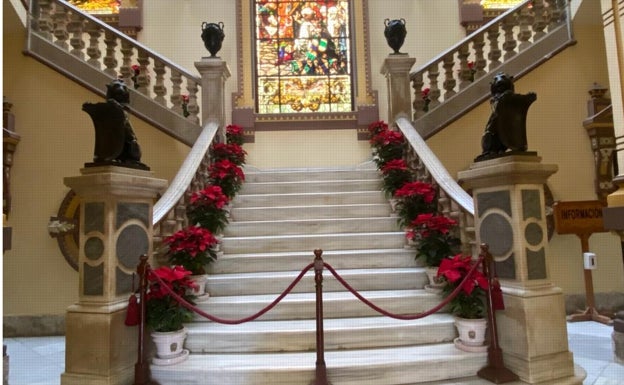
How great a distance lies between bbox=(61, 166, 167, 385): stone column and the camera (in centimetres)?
351

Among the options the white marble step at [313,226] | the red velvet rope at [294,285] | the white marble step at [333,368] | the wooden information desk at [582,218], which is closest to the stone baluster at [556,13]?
the wooden information desk at [582,218]

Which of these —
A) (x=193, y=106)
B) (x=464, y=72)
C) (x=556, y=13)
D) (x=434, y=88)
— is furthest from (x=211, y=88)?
(x=556, y=13)

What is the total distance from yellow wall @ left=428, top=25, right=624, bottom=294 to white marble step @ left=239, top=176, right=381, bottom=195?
134 centimetres

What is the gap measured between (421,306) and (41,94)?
19.6 ft

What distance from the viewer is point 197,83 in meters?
7.16

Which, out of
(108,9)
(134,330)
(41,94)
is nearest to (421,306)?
(134,330)

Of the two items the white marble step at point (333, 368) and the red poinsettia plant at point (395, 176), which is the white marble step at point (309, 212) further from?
the white marble step at point (333, 368)

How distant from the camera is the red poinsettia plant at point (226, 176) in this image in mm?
6105

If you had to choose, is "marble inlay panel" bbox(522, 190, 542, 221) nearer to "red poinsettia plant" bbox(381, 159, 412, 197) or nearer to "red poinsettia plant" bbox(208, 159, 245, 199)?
"red poinsettia plant" bbox(381, 159, 412, 197)

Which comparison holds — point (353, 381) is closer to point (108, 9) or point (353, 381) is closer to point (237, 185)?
point (237, 185)

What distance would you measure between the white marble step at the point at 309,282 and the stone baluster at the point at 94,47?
410 centimetres

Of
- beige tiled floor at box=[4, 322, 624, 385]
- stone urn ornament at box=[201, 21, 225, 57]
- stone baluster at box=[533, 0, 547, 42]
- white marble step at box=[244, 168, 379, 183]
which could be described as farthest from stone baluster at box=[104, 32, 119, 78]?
stone baluster at box=[533, 0, 547, 42]

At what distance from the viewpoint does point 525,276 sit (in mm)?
3756

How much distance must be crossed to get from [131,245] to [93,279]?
0.39 m
